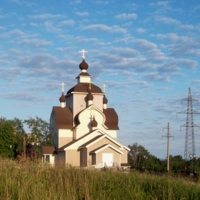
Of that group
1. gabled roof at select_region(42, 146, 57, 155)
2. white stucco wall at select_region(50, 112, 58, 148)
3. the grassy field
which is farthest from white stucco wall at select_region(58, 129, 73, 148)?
the grassy field

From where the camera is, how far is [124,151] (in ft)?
129

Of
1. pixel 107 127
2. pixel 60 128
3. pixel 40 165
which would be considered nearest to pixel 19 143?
pixel 60 128

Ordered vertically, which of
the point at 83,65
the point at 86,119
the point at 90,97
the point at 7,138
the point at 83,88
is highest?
the point at 83,65

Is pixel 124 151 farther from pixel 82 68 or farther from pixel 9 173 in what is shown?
pixel 9 173

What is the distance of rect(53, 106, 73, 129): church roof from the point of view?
4119cm

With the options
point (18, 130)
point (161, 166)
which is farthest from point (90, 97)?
point (161, 166)

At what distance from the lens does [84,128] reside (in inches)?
1607

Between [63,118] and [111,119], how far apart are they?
4.98m

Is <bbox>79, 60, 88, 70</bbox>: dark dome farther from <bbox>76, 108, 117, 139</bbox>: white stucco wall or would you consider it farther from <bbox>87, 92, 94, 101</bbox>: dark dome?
<bbox>76, 108, 117, 139</bbox>: white stucco wall

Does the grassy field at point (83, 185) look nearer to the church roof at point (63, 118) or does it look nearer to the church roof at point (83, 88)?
the church roof at point (63, 118)

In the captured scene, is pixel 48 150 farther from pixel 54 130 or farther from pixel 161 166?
pixel 161 166

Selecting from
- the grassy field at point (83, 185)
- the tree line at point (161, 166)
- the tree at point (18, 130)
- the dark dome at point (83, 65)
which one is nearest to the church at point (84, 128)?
the dark dome at point (83, 65)

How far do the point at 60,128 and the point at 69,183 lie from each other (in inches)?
1219

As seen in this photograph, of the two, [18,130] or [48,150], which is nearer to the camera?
[48,150]
